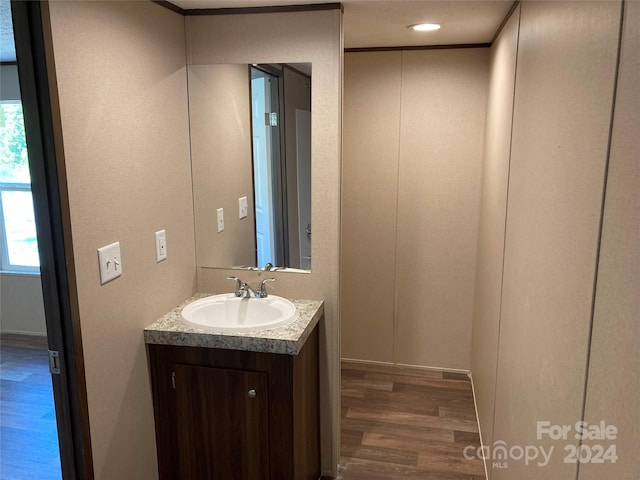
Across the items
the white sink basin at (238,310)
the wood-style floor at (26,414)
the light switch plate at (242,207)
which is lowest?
the wood-style floor at (26,414)

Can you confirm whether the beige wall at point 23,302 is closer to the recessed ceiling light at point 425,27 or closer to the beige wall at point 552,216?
the recessed ceiling light at point 425,27

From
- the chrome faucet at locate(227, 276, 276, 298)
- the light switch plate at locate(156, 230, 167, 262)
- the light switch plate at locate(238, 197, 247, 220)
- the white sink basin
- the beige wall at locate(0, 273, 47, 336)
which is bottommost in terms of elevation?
the beige wall at locate(0, 273, 47, 336)

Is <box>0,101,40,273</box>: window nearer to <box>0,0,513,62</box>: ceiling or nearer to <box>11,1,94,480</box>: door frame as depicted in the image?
<box>0,0,513,62</box>: ceiling

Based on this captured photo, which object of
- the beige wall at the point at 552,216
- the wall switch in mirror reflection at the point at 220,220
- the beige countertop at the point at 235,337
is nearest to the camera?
the beige wall at the point at 552,216

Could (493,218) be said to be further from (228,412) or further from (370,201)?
(228,412)

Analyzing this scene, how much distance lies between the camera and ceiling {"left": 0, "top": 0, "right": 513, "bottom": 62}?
220 centimetres

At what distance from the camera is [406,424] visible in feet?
9.87

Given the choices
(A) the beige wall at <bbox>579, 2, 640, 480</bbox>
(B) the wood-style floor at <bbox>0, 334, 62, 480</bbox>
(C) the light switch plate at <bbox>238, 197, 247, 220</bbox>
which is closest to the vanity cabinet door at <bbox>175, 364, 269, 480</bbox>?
(C) the light switch plate at <bbox>238, 197, 247, 220</bbox>

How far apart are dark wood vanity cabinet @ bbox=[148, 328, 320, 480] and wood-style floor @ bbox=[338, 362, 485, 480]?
1.97 ft

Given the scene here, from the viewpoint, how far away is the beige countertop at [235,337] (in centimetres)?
197

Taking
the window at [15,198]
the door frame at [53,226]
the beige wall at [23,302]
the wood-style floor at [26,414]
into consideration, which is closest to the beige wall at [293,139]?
the door frame at [53,226]

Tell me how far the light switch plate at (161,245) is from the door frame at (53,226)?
538mm

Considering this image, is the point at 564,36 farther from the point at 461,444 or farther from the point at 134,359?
the point at 461,444

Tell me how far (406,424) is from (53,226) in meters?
2.29
